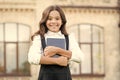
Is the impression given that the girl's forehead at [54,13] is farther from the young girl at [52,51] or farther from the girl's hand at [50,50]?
the girl's hand at [50,50]

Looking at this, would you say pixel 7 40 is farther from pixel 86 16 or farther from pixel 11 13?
pixel 86 16

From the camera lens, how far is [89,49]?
74.4 ft

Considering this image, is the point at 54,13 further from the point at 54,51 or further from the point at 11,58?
the point at 11,58

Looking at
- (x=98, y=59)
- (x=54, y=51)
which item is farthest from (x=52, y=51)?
(x=98, y=59)

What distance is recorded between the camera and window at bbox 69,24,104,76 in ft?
74.2

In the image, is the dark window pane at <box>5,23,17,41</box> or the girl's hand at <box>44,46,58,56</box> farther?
the dark window pane at <box>5,23,17,41</box>

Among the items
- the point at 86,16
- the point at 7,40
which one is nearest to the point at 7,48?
the point at 7,40

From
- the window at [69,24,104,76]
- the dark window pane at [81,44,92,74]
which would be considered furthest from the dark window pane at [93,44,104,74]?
the dark window pane at [81,44,92,74]

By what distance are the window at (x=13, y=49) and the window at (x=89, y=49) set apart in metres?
2.04

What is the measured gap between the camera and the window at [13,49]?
22.1 meters

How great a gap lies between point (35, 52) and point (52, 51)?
0.45ft

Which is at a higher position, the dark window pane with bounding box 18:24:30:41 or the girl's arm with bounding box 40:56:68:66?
the dark window pane with bounding box 18:24:30:41

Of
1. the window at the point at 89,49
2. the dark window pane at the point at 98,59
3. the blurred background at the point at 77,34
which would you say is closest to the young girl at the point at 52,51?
the blurred background at the point at 77,34

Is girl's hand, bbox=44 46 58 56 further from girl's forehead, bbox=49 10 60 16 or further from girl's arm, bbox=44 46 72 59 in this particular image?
girl's forehead, bbox=49 10 60 16
